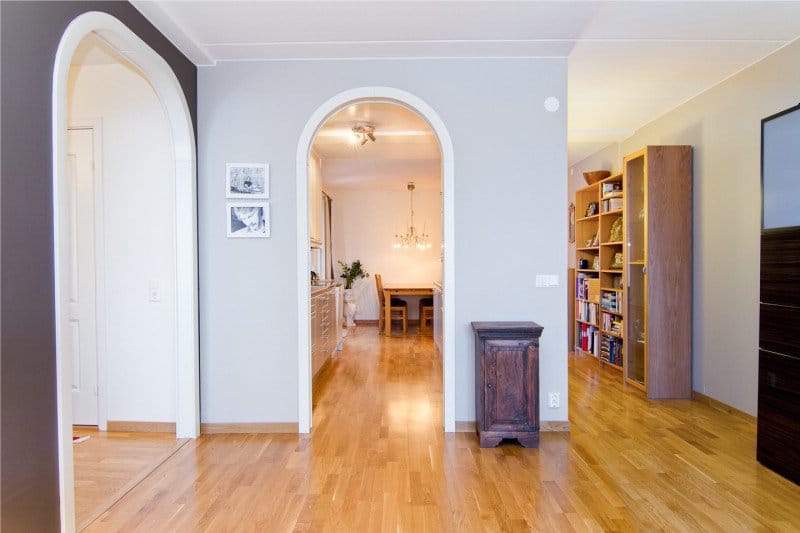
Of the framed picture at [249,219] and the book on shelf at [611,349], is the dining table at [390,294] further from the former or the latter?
the framed picture at [249,219]

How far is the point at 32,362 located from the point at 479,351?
2.40 meters

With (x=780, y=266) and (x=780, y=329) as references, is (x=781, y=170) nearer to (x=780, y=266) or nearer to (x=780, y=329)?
(x=780, y=266)

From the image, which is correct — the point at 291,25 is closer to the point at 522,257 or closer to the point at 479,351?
the point at 522,257

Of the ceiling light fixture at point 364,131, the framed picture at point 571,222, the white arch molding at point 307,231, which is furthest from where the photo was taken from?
the framed picture at point 571,222

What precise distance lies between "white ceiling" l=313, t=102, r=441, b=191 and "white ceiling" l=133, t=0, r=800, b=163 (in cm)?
60

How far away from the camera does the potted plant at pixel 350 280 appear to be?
8.70 metres

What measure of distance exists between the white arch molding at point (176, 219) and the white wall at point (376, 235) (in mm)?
6247

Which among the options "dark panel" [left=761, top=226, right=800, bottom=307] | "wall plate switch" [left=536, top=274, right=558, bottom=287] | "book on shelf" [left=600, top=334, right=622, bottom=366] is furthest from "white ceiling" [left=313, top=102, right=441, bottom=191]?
"book on shelf" [left=600, top=334, right=622, bottom=366]

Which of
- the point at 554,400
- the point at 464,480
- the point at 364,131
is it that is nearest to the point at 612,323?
the point at 554,400

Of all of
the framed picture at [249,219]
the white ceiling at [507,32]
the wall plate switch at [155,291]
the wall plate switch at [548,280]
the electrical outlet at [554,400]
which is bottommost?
the electrical outlet at [554,400]

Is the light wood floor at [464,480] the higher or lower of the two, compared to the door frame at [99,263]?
lower

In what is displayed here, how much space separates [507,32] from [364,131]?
7.22 feet

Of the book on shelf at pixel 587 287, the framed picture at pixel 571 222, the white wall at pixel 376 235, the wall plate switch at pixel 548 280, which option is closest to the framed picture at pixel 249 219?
the wall plate switch at pixel 548 280

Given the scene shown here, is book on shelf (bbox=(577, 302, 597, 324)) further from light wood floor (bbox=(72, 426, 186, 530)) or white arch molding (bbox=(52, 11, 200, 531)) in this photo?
light wood floor (bbox=(72, 426, 186, 530))
